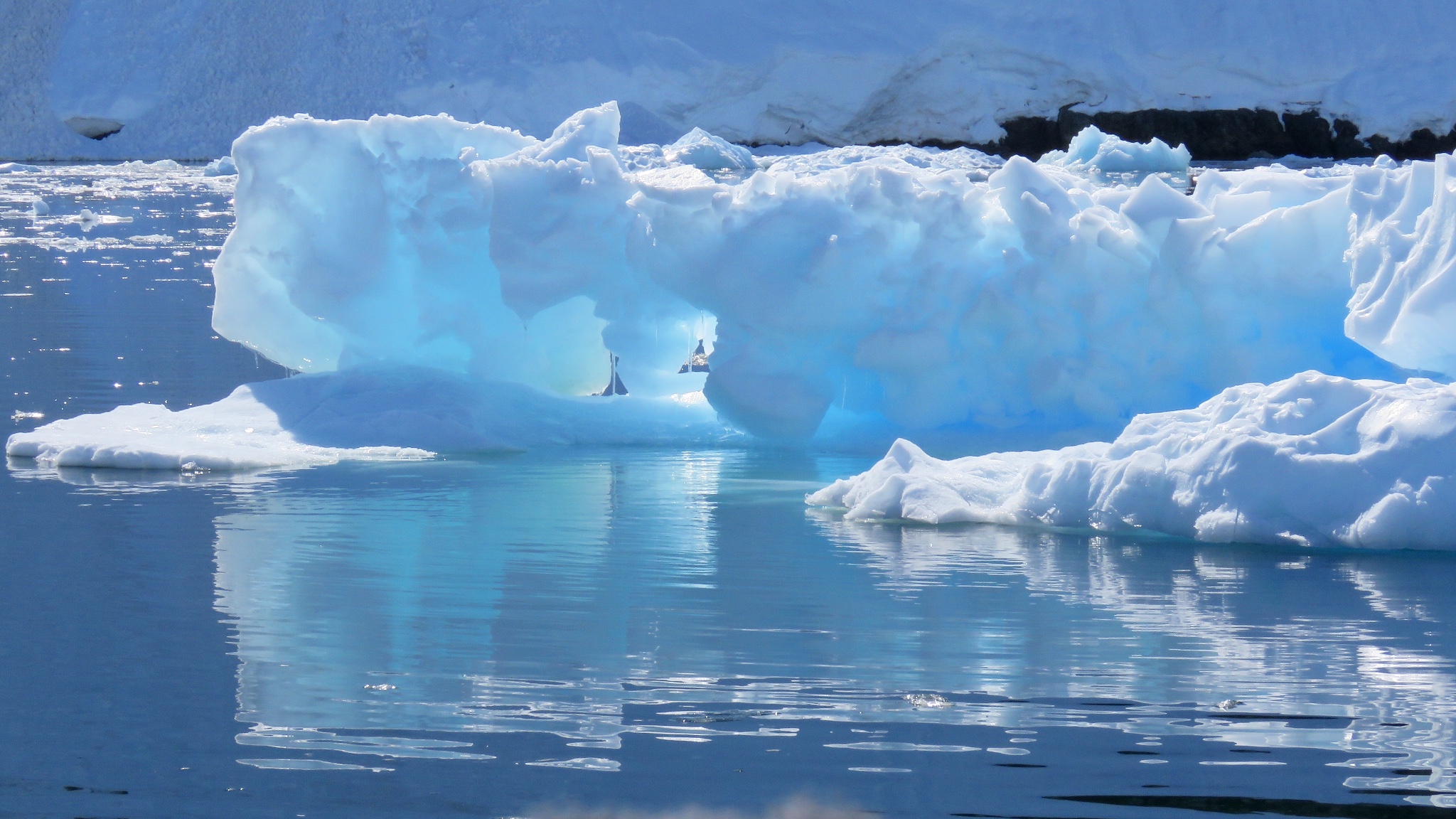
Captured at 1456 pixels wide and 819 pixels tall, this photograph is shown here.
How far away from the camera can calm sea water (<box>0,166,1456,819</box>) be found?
255 cm

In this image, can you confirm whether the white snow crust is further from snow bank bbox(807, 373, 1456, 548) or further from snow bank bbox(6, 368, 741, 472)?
snow bank bbox(807, 373, 1456, 548)

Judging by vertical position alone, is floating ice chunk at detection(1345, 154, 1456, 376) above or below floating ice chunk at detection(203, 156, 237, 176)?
below

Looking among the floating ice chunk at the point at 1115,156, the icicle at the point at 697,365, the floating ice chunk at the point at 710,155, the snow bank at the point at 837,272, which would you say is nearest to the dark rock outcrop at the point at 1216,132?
the floating ice chunk at the point at 1115,156

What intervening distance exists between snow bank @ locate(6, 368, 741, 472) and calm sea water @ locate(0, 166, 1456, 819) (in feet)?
0.92

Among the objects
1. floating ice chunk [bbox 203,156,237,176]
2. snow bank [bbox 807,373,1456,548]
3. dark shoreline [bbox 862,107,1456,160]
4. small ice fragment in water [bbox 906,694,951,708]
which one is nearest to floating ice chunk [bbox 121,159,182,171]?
floating ice chunk [bbox 203,156,237,176]

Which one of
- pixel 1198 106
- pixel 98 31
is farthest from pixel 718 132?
pixel 98 31

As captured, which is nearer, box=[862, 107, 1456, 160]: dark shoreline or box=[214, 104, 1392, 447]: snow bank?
box=[214, 104, 1392, 447]: snow bank

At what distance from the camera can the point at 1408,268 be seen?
5.33m

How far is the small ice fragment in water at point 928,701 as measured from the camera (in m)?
2.95

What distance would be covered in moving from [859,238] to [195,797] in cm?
419

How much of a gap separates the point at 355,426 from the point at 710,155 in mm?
17890

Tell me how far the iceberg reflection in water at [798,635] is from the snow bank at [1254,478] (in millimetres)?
88

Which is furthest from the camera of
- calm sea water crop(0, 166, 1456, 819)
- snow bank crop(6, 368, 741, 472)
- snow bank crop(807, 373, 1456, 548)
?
snow bank crop(6, 368, 741, 472)

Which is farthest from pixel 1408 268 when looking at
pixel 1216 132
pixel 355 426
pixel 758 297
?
pixel 1216 132
